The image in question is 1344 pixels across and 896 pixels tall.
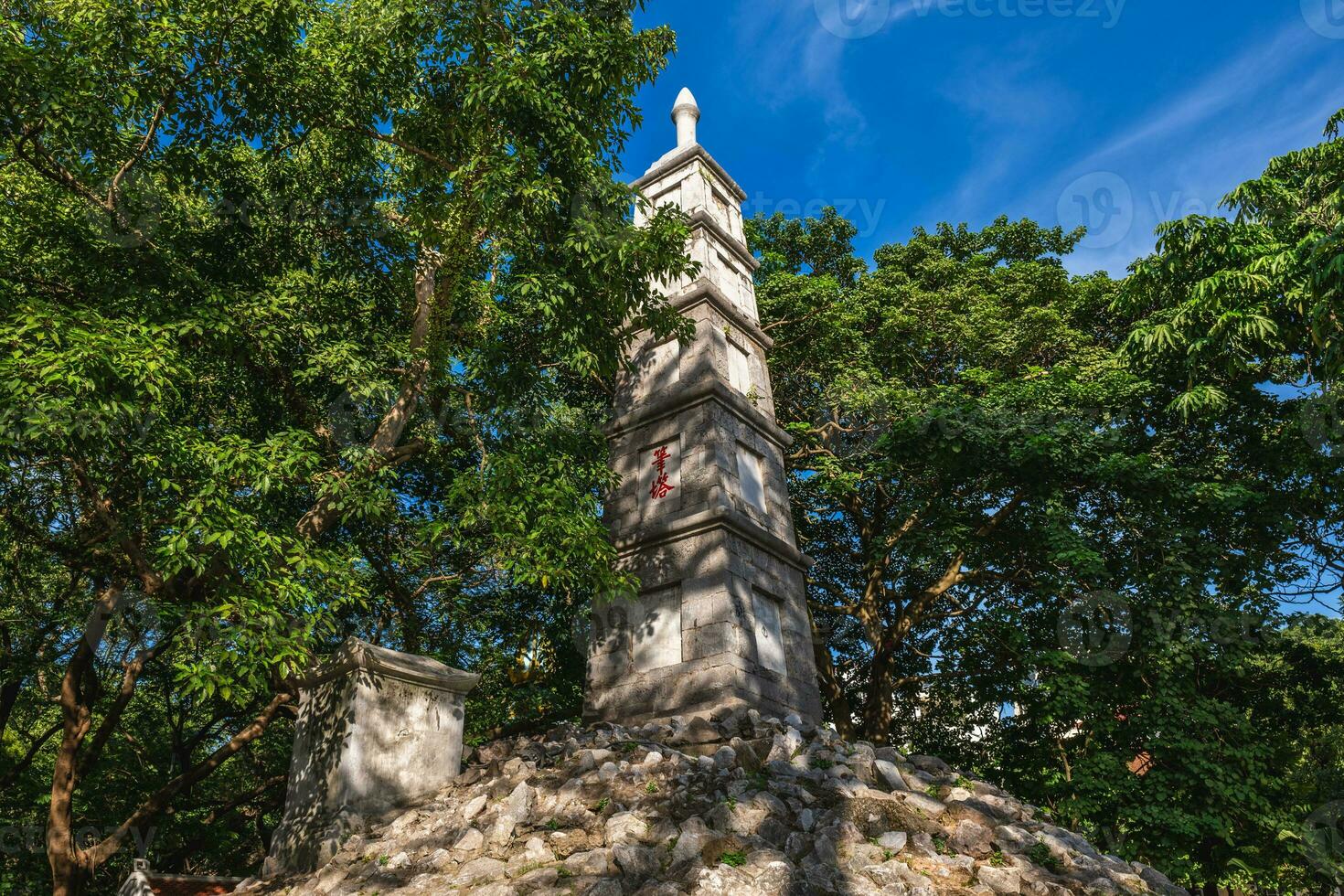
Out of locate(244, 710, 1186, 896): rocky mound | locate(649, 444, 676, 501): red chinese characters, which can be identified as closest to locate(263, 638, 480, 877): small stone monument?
locate(244, 710, 1186, 896): rocky mound

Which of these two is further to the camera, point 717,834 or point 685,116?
point 685,116

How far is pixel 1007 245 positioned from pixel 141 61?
1661 cm

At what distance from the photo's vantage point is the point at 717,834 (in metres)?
5.59

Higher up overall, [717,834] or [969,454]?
[969,454]

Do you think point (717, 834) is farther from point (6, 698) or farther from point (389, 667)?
point (6, 698)

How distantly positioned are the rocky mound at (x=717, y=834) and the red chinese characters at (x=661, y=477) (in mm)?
4199

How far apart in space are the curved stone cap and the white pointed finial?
10810 mm

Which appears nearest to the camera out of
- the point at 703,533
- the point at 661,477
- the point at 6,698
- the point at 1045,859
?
the point at 1045,859

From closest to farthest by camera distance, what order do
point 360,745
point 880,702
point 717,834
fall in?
point 717,834, point 360,745, point 880,702

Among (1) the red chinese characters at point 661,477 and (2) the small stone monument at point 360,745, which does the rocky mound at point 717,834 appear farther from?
A: (1) the red chinese characters at point 661,477

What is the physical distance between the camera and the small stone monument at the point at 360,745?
679cm

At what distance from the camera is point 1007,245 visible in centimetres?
1827

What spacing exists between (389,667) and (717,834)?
347 centimetres

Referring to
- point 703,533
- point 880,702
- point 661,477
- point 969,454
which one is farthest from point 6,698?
point 969,454
